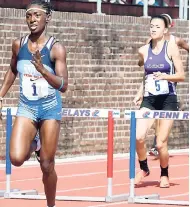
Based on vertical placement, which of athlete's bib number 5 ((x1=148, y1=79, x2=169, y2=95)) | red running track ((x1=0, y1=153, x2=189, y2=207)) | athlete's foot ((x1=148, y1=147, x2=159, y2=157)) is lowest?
red running track ((x1=0, y1=153, x2=189, y2=207))

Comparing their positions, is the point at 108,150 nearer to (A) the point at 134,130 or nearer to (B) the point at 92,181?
(A) the point at 134,130

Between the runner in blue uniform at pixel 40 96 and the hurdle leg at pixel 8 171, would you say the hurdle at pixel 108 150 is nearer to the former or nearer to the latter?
the hurdle leg at pixel 8 171

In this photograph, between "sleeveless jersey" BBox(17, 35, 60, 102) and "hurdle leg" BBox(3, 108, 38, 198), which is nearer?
"sleeveless jersey" BBox(17, 35, 60, 102)

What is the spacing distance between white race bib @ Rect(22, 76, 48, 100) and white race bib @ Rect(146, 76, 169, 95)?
150 inches

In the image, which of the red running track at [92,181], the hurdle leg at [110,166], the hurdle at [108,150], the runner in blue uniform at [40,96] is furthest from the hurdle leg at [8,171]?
the runner in blue uniform at [40,96]

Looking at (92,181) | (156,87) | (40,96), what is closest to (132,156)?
(40,96)

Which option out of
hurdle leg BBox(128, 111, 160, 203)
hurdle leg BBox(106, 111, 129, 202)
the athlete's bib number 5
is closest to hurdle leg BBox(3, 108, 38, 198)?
hurdle leg BBox(106, 111, 129, 202)

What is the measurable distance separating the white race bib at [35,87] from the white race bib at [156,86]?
381cm

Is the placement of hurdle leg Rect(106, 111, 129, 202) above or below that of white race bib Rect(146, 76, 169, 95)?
below

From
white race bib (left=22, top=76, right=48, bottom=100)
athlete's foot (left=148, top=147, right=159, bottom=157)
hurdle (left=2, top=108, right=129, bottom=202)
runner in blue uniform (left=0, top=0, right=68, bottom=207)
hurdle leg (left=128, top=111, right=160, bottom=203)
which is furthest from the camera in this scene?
athlete's foot (left=148, top=147, right=159, bottom=157)

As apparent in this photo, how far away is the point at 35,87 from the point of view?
10.8m

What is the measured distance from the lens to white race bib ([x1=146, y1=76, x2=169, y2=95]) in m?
14.4

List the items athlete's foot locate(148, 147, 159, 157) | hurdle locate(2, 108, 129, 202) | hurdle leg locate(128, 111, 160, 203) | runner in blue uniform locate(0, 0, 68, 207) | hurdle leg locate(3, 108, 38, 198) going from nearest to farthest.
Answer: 1. runner in blue uniform locate(0, 0, 68, 207)
2. hurdle leg locate(128, 111, 160, 203)
3. hurdle locate(2, 108, 129, 202)
4. hurdle leg locate(3, 108, 38, 198)
5. athlete's foot locate(148, 147, 159, 157)

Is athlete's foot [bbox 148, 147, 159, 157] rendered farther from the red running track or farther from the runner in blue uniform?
the runner in blue uniform
